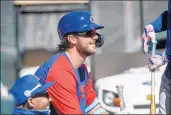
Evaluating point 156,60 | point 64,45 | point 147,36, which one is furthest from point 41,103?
point 147,36

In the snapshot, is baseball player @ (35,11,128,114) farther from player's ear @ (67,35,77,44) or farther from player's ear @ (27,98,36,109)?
player's ear @ (27,98,36,109)

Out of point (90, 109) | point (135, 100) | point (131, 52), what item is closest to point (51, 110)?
point (90, 109)

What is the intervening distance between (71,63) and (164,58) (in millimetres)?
1223

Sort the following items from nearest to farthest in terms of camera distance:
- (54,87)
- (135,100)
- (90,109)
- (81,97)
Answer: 1. (54,87)
2. (81,97)
3. (90,109)
4. (135,100)

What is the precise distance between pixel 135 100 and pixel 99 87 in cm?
54

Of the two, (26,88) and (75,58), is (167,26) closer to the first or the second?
(75,58)

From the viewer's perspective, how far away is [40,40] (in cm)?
959

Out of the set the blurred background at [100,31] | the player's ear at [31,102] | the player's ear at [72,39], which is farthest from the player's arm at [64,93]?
the blurred background at [100,31]

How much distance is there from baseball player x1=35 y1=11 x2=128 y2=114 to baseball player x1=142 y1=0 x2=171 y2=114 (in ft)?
3.08

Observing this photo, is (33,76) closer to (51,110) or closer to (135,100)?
(51,110)

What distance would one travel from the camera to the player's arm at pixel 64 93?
3.57 m

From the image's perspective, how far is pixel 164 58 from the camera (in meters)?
4.73

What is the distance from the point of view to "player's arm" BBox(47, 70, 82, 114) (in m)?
3.57

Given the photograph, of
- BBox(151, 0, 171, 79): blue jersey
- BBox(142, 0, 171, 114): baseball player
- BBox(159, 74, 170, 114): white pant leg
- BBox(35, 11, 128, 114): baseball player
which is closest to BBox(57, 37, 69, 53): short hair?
BBox(35, 11, 128, 114): baseball player
